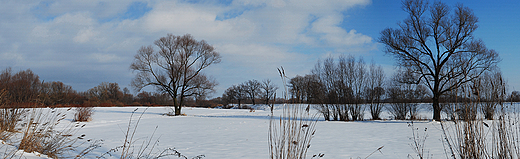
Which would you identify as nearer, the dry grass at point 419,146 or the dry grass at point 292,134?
the dry grass at point 292,134

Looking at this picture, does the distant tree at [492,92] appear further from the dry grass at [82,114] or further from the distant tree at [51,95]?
the dry grass at [82,114]

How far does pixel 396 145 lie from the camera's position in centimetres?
665

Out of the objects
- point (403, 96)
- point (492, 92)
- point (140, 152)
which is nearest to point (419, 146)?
point (492, 92)

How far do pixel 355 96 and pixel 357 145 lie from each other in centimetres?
978

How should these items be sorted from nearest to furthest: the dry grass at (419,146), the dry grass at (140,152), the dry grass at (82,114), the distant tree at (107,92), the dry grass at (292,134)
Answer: the dry grass at (292,134) < the dry grass at (419,146) < the dry grass at (140,152) < the dry grass at (82,114) < the distant tree at (107,92)

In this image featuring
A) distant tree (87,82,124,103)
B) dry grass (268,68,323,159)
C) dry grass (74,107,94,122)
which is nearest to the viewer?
dry grass (268,68,323,159)

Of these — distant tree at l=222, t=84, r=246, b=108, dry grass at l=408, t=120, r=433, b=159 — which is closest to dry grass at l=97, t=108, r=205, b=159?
dry grass at l=408, t=120, r=433, b=159

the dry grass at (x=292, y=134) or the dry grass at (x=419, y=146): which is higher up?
the dry grass at (x=292, y=134)

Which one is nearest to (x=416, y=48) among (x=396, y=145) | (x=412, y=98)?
(x=412, y=98)

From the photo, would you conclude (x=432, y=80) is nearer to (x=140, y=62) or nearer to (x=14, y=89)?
(x=14, y=89)

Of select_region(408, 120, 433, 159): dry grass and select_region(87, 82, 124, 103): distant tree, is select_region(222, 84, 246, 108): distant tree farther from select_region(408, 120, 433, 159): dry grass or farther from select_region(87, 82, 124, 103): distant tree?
select_region(408, 120, 433, 159): dry grass

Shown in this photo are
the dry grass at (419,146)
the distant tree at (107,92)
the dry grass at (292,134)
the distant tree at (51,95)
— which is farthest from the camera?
the distant tree at (107,92)

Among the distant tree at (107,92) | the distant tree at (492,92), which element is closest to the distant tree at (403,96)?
the distant tree at (492,92)

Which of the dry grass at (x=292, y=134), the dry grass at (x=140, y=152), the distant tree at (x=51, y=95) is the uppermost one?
the distant tree at (x=51, y=95)
